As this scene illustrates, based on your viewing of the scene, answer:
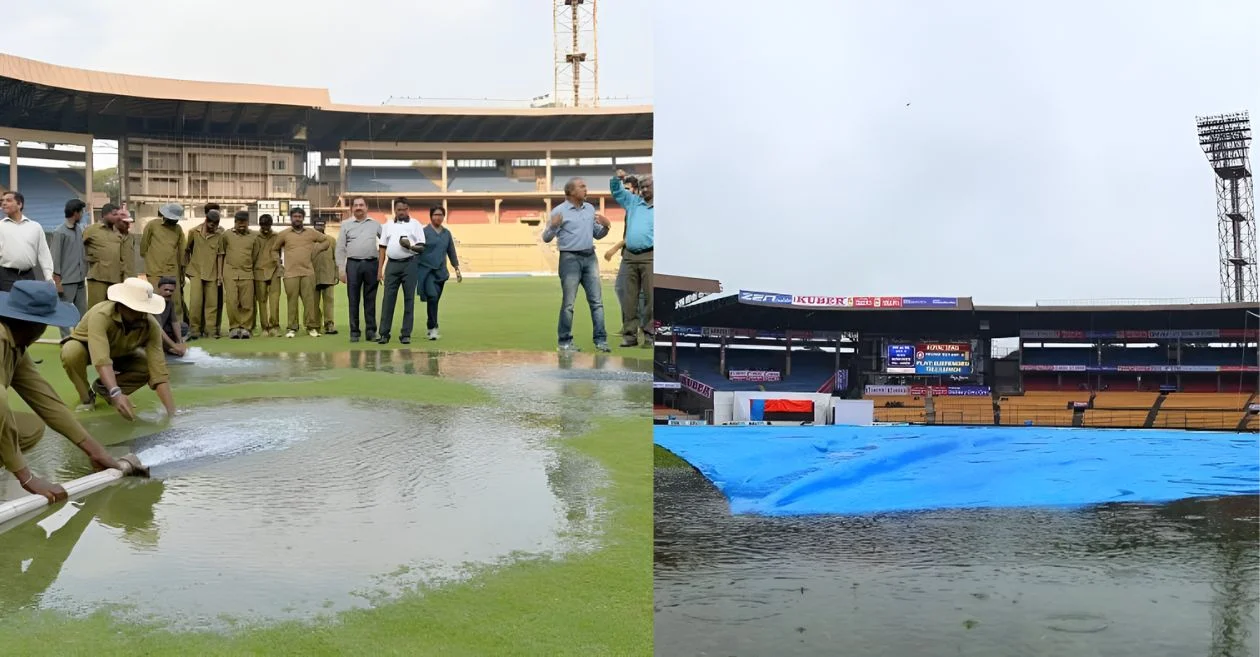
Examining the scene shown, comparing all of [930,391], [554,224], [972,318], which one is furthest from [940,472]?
[972,318]

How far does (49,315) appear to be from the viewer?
245 cm

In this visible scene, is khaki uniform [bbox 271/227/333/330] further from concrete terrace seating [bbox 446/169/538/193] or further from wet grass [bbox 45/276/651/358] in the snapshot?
concrete terrace seating [bbox 446/169/538/193]

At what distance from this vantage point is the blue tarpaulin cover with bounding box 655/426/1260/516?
19.2 ft

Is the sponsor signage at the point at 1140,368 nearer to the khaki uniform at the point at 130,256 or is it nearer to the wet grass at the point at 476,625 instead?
the khaki uniform at the point at 130,256

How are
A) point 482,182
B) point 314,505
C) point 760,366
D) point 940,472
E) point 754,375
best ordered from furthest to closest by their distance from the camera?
point 760,366 → point 754,375 → point 940,472 → point 482,182 → point 314,505

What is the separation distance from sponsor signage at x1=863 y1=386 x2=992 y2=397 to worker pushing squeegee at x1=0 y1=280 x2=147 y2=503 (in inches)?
809

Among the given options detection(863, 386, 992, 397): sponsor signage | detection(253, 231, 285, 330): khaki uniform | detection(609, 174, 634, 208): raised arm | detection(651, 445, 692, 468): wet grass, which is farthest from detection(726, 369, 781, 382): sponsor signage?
detection(609, 174, 634, 208): raised arm

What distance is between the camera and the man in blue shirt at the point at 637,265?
3020 mm

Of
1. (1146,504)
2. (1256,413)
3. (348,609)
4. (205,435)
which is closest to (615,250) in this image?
(205,435)

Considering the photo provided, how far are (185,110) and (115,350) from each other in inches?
46.3

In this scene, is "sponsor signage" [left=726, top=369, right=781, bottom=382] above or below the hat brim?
below

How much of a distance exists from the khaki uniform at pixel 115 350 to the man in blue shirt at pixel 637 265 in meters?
1.51

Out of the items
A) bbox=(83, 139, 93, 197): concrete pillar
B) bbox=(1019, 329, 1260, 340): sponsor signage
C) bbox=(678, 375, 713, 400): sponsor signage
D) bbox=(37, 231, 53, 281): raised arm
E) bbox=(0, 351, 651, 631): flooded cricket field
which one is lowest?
bbox=(678, 375, 713, 400): sponsor signage

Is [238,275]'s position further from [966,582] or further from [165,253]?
[966,582]
